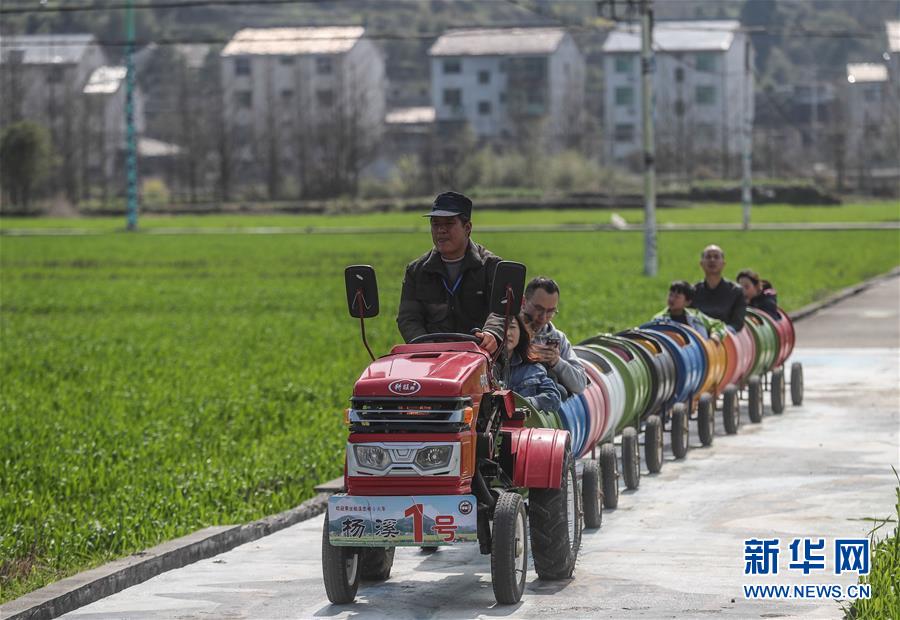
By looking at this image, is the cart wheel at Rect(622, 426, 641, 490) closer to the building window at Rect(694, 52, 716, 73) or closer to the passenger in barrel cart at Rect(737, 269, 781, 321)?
the passenger in barrel cart at Rect(737, 269, 781, 321)

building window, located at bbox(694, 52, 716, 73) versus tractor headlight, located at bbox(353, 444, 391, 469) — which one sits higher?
building window, located at bbox(694, 52, 716, 73)

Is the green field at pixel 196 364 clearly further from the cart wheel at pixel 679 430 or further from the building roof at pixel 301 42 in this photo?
the building roof at pixel 301 42

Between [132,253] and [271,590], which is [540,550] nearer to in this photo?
[271,590]

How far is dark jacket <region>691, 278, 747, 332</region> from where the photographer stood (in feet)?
56.5

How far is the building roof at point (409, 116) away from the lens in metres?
164

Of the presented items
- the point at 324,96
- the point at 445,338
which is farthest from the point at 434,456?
the point at 324,96

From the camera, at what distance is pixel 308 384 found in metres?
21.5

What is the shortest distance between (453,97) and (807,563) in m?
145

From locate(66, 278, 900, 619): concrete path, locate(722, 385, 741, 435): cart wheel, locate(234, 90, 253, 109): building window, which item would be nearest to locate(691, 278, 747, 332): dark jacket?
locate(722, 385, 741, 435): cart wheel

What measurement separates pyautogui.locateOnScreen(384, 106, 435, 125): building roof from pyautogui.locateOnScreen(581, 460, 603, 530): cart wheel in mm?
146610

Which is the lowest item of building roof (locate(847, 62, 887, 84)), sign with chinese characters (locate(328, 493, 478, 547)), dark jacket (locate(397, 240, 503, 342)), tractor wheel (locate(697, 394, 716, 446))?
tractor wheel (locate(697, 394, 716, 446))

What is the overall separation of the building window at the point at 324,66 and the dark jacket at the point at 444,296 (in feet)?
447

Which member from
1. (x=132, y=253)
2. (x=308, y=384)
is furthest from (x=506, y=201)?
(x=308, y=384)

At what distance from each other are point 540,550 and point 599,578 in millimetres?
439
